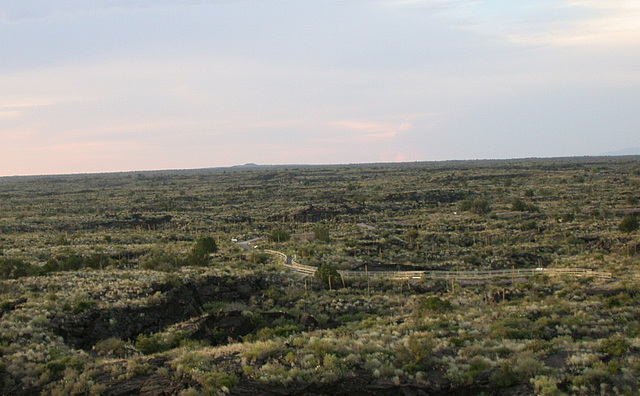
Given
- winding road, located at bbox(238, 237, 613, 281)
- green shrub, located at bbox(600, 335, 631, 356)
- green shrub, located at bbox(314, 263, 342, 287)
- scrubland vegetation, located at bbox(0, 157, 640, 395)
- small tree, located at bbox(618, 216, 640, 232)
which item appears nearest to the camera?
scrubland vegetation, located at bbox(0, 157, 640, 395)

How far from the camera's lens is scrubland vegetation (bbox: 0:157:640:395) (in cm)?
1653

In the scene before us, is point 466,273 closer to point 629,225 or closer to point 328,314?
point 328,314

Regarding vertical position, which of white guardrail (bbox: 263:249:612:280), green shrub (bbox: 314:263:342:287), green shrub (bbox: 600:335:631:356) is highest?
green shrub (bbox: 600:335:631:356)

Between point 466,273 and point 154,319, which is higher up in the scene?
point 154,319

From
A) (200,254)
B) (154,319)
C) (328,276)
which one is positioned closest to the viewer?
(154,319)

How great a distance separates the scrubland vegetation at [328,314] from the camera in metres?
16.5

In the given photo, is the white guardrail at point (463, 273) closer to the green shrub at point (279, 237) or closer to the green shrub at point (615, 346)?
the green shrub at point (615, 346)

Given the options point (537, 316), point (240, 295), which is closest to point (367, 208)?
point (240, 295)

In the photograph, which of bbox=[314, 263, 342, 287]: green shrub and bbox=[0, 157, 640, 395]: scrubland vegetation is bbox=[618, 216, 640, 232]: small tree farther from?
bbox=[314, 263, 342, 287]: green shrub

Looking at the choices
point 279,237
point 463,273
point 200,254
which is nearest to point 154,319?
point 200,254

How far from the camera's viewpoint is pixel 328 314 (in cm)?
2714

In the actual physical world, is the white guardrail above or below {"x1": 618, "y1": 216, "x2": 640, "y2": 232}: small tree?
below

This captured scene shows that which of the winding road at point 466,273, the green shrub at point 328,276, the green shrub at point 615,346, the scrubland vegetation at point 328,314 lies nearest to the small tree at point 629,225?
the scrubland vegetation at point 328,314

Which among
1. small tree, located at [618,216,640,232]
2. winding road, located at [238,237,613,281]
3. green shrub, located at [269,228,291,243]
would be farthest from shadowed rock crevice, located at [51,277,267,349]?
small tree, located at [618,216,640,232]
